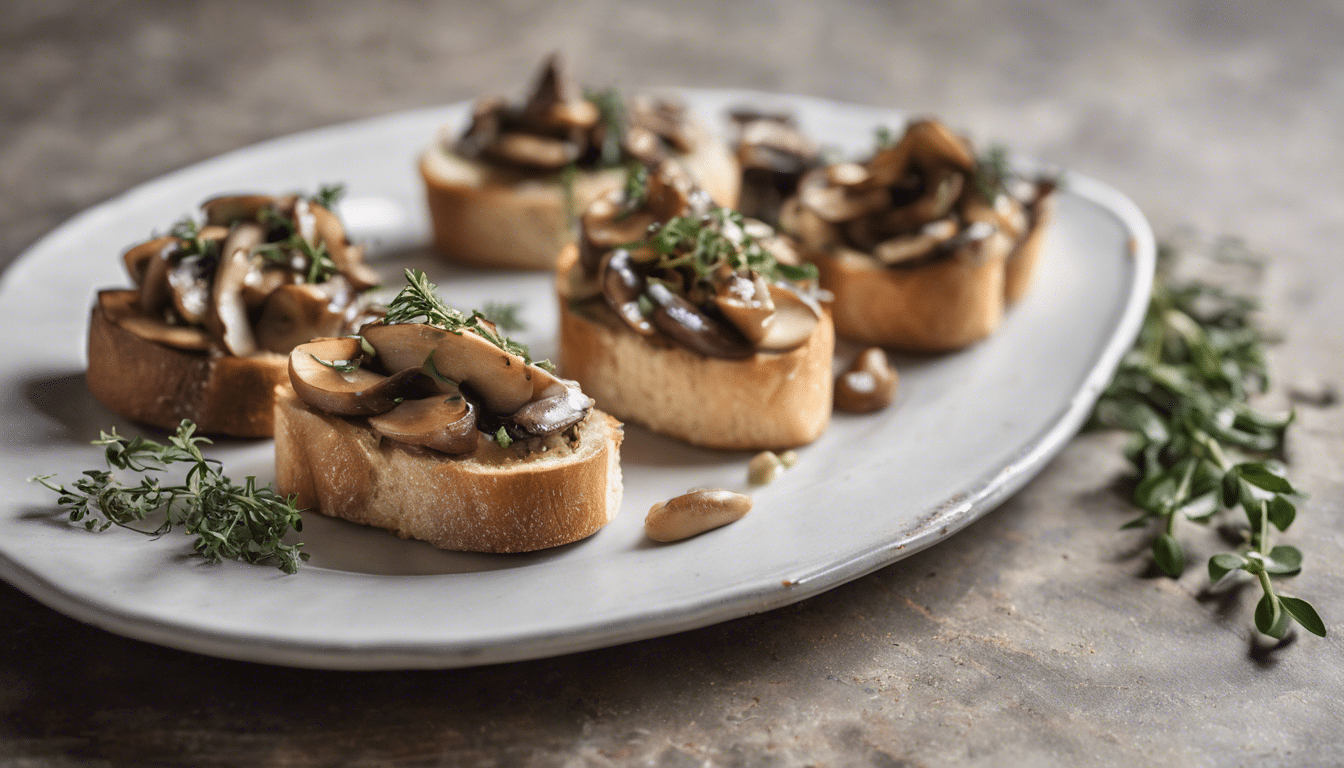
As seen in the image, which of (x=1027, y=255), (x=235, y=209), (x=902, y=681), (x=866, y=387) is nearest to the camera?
(x=902, y=681)

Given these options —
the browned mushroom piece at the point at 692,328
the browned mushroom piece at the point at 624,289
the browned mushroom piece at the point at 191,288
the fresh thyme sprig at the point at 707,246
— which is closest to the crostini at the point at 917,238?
the fresh thyme sprig at the point at 707,246

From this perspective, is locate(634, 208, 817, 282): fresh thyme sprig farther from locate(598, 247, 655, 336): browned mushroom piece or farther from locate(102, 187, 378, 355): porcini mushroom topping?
locate(102, 187, 378, 355): porcini mushroom topping

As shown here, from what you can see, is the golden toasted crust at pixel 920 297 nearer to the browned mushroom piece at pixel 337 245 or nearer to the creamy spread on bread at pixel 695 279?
the creamy spread on bread at pixel 695 279

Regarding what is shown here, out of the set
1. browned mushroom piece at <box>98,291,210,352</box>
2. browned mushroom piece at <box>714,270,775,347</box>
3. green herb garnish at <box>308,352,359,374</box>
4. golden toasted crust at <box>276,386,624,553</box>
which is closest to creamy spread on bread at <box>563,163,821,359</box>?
browned mushroom piece at <box>714,270,775,347</box>

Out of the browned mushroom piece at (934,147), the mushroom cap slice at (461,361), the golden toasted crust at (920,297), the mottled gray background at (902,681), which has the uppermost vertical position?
the browned mushroom piece at (934,147)

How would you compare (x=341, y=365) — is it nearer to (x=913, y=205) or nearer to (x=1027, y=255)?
(x=913, y=205)

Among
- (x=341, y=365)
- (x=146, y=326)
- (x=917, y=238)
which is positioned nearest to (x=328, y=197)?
(x=146, y=326)
